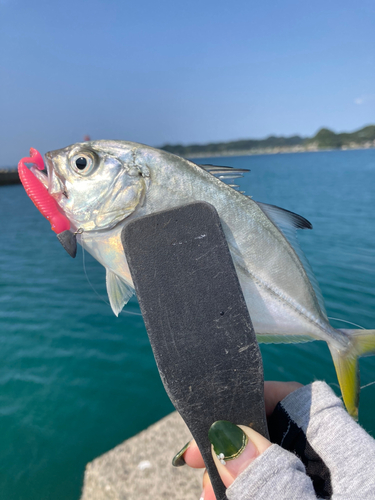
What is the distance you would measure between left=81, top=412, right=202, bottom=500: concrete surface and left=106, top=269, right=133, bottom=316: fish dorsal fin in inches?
70.3

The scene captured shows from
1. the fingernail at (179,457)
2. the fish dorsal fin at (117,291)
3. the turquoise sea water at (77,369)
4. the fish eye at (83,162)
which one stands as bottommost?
the turquoise sea water at (77,369)

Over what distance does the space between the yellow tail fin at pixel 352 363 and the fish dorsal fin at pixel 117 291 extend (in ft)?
4.15

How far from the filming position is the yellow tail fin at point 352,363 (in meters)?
1.80

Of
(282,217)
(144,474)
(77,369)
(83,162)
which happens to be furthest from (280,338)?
(77,369)

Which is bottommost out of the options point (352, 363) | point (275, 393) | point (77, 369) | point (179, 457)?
point (77, 369)

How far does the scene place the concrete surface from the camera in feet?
8.70

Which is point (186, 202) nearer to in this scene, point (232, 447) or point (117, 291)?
point (117, 291)

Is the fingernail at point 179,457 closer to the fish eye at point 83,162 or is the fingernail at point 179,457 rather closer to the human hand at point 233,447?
the human hand at point 233,447

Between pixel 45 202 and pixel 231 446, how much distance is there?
1.44 m

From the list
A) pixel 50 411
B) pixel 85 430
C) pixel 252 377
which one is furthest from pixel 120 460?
pixel 252 377

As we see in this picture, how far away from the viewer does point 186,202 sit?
63.2 inches

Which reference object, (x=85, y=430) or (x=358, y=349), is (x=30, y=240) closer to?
(x=85, y=430)

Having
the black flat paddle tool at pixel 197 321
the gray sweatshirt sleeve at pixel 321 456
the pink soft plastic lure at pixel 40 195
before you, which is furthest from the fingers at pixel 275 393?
the pink soft plastic lure at pixel 40 195

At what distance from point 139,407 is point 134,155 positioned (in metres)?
3.63
